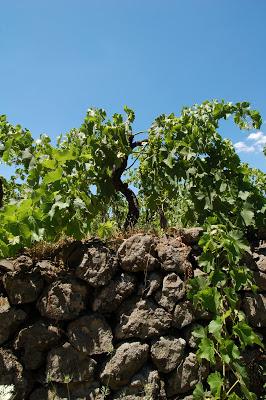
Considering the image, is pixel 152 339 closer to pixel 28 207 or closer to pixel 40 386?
pixel 40 386

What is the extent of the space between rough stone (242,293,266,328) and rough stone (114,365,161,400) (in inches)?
36.3

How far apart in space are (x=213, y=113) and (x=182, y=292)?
1814 millimetres

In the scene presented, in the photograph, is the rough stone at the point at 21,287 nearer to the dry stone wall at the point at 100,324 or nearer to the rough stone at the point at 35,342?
the dry stone wall at the point at 100,324

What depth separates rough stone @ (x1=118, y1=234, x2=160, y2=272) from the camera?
329 cm

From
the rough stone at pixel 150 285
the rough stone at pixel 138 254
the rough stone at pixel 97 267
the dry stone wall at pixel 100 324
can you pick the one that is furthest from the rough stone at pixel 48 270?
the rough stone at pixel 150 285

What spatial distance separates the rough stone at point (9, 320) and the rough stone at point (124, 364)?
28.2 inches

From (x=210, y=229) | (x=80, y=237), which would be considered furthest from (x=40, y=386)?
(x=210, y=229)

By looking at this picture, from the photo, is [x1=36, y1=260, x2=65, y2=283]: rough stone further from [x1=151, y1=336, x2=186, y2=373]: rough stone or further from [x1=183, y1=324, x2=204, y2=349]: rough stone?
[x1=183, y1=324, x2=204, y2=349]: rough stone

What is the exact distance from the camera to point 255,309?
345cm

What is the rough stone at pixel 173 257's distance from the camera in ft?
11.0

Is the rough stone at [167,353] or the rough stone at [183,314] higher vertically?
the rough stone at [183,314]

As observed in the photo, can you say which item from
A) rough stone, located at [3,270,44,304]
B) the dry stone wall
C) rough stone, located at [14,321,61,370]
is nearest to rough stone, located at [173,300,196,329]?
the dry stone wall

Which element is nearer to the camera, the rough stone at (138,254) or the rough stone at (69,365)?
the rough stone at (69,365)

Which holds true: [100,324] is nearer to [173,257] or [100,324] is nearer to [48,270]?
[48,270]
